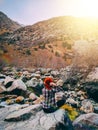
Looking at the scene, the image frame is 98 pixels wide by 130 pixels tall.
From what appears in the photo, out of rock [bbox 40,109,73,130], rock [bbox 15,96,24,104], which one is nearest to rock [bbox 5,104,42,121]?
rock [bbox 40,109,73,130]

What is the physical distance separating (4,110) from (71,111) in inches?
193

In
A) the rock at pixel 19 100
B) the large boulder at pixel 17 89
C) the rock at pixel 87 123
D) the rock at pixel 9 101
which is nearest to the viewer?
the rock at pixel 87 123

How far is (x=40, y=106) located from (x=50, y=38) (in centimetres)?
6923

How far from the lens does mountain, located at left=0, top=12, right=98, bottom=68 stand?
56.6m

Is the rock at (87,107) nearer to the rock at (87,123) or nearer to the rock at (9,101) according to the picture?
the rock at (87,123)

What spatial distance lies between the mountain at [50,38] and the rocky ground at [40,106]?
24232 millimetres

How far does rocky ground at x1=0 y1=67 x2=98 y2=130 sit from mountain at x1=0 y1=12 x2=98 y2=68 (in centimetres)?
2423

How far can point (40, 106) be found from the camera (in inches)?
465

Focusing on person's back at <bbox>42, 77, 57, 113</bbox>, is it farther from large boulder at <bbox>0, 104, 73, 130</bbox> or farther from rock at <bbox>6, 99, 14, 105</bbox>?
rock at <bbox>6, 99, 14, 105</bbox>

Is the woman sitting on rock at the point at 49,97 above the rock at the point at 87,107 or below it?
above

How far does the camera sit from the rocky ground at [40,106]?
1077 cm

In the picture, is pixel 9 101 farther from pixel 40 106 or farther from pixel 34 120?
pixel 34 120

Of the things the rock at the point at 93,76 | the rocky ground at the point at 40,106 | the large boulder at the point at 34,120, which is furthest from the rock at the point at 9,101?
the rock at the point at 93,76

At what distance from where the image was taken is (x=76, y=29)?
88.7 metres
